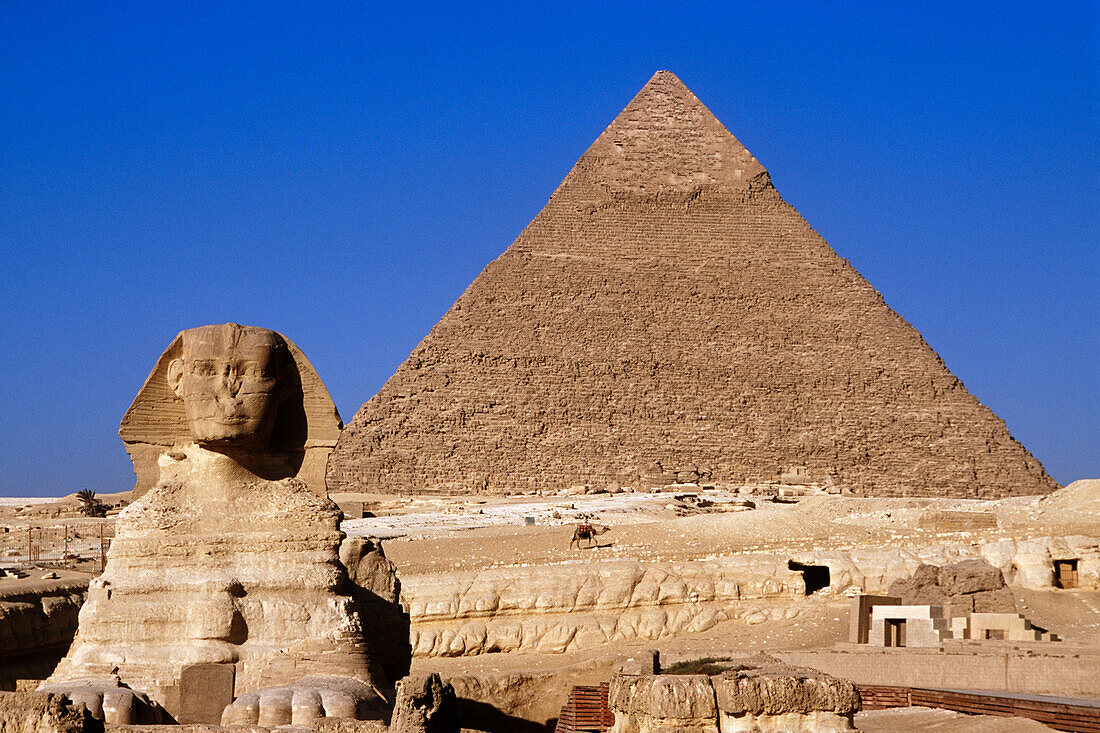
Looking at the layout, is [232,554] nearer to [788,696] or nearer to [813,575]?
[788,696]

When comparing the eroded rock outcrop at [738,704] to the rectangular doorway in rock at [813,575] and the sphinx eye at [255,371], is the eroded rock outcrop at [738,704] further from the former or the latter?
the rectangular doorway in rock at [813,575]

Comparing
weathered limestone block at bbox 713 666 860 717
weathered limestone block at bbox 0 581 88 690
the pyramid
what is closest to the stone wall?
weathered limestone block at bbox 0 581 88 690

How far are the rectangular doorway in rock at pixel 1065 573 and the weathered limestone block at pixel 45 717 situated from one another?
7.59 meters

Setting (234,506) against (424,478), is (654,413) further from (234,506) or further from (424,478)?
(234,506)

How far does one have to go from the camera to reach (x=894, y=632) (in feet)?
25.3

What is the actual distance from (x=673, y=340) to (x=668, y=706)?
9990 centimetres

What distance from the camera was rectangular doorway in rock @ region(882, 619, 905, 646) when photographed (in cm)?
761

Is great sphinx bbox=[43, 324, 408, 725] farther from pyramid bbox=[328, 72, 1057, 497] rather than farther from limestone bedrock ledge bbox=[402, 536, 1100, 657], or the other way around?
pyramid bbox=[328, 72, 1057, 497]

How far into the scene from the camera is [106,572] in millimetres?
4922

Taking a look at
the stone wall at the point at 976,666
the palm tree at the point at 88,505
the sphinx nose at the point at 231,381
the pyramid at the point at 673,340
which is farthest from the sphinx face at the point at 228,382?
the pyramid at the point at 673,340

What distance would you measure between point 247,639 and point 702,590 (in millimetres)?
4892

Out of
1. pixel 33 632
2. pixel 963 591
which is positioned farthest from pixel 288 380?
pixel 963 591

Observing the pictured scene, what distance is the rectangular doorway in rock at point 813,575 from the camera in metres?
9.79

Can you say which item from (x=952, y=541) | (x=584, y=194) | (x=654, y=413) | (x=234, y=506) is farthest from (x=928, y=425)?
(x=234, y=506)
